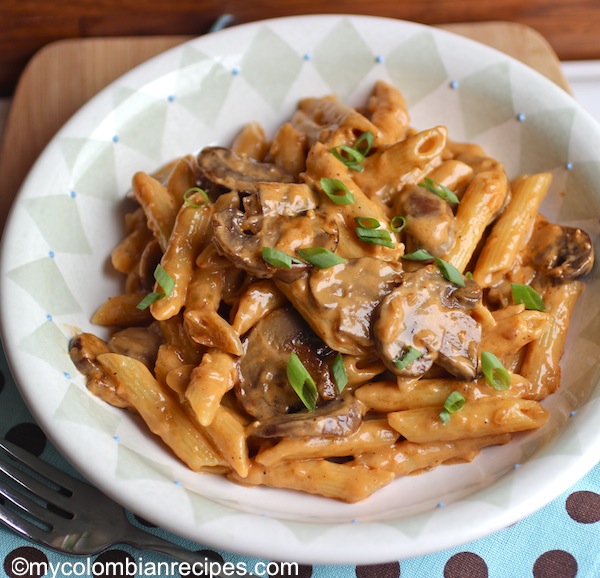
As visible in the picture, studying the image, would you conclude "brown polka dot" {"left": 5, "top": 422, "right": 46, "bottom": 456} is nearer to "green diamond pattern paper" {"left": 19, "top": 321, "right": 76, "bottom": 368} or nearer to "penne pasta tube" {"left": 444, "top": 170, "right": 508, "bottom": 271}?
"green diamond pattern paper" {"left": 19, "top": 321, "right": 76, "bottom": 368}

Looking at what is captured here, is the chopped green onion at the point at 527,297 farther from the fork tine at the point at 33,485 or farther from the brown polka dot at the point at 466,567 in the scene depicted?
the fork tine at the point at 33,485

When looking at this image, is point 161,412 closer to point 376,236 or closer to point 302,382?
point 302,382

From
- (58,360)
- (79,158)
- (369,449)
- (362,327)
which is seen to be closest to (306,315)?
(362,327)

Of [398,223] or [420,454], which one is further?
[398,223]

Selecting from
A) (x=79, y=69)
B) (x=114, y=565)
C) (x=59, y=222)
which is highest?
(x=79, y=69)

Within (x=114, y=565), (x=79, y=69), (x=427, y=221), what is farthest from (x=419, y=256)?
(x=79, y=69)
